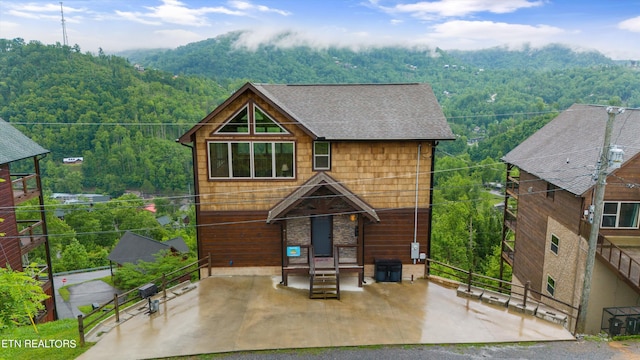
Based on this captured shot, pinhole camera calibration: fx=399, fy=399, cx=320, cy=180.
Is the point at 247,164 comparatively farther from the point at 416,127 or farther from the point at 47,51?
the point at 47,51

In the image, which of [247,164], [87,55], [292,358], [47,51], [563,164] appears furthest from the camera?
[87,55]

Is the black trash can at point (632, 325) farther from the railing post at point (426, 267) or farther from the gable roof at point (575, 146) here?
the railing post at point (426, 267)

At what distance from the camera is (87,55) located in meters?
99.8

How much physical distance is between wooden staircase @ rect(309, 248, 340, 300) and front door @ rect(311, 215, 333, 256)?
54cm

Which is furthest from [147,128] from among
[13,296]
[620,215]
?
[620,215]

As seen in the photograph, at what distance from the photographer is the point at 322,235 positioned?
15.8m

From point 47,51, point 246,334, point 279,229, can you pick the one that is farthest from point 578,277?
point 47,51

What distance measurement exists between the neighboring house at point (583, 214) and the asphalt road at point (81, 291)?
87.8 ft

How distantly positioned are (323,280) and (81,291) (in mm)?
24035

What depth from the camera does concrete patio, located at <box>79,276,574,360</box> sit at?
11.1 m

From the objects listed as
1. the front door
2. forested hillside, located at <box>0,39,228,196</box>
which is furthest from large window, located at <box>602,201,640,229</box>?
forested hillside, located at <box>0,39,228,196</box>

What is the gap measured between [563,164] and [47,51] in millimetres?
106074

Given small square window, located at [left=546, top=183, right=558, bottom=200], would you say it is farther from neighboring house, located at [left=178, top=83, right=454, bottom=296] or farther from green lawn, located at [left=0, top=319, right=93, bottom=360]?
green lawn, located at [left=0, top=319, right=93, bottom=360]

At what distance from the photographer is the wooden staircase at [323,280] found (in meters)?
14.1
